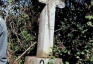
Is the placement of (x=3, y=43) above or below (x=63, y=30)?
below

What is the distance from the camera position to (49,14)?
16.7 feet

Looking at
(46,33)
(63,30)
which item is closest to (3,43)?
(46,33)

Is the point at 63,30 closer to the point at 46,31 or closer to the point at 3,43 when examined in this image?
the point at 46,31

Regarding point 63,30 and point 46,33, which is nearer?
point 46,33

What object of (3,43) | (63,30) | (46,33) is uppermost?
(63,30)

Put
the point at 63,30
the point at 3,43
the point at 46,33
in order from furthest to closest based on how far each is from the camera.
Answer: the point at 63,30
the point at 46,33
the point at 3,43

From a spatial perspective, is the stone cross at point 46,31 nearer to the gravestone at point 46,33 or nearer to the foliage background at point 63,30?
the gravestone at point 46,33

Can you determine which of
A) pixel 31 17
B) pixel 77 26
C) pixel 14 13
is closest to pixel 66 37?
pixel 77 26

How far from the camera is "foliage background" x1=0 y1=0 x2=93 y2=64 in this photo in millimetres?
5277

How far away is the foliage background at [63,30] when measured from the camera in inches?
208

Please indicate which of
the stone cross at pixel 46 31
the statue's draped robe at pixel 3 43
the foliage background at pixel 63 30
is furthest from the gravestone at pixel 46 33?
the statue's draped robe at pixel 3 43

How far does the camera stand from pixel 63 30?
224 inches

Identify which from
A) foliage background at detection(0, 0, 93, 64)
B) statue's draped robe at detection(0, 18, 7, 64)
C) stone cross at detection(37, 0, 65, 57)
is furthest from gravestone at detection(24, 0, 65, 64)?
statue's draped robe at detection(0, 18, 7, 64)

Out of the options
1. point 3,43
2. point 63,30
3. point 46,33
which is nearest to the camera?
point 3,43
